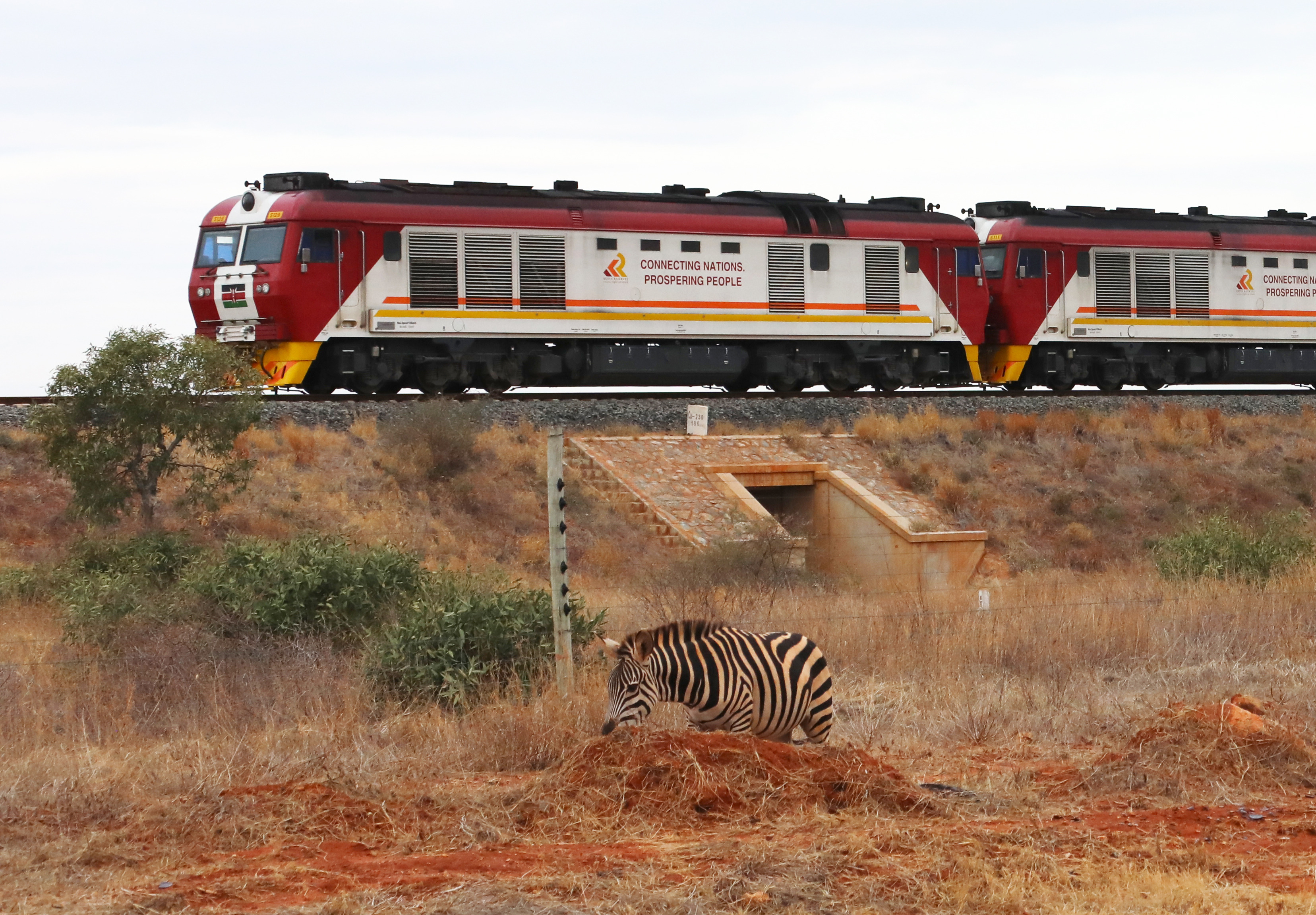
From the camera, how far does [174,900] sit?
272 inches

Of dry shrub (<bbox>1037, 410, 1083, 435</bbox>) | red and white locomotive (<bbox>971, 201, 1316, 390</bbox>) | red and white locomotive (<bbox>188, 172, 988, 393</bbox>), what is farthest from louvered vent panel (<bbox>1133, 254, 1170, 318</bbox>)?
red and white locomotive (<bbox>188, 172, 988, 393</bbox>)

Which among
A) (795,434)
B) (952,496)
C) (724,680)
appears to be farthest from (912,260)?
(724,680)

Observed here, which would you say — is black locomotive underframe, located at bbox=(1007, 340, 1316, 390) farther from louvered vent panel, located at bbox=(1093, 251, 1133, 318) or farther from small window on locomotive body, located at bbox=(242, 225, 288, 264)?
small window on locomotive body, located at bbox=(242, 225, 288, 264)

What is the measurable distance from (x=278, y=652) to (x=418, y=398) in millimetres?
12486

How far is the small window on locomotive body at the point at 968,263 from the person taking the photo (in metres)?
31.6

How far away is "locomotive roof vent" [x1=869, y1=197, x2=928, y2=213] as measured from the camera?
31.5 m

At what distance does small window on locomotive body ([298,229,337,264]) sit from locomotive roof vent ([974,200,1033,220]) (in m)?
14.9

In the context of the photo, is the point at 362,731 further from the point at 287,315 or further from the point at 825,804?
→ the point at 287,315

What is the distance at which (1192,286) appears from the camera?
3416 cm

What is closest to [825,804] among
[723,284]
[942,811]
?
[942,811]

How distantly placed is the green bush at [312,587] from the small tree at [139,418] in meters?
6.02

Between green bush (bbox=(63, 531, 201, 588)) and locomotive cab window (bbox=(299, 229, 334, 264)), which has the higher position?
locomotive cab window (bbox=(299, 229, 334, 264))

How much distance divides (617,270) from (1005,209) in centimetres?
1004

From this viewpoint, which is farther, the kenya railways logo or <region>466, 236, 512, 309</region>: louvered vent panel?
the kenya railways logo
